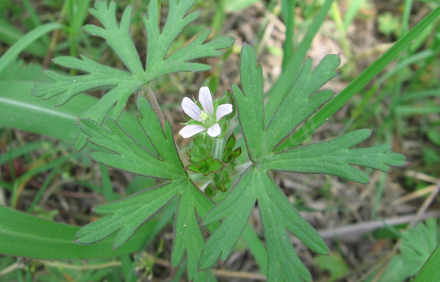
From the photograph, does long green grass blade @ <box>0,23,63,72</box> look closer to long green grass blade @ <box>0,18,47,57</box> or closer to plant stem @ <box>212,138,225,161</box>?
long green grass blade @ <box>0,18,47,57</box>

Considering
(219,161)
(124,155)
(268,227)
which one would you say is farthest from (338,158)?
(124,155)

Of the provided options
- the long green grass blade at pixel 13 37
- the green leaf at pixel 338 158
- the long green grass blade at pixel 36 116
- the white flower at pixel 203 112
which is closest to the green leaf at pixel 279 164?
the green leaf at pixel 338 158

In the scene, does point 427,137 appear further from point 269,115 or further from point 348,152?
point 348,152

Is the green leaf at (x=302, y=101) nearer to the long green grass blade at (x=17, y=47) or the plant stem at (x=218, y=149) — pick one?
the plant stem at (x=218, y=149)

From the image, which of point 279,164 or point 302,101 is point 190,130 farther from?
point 302,101

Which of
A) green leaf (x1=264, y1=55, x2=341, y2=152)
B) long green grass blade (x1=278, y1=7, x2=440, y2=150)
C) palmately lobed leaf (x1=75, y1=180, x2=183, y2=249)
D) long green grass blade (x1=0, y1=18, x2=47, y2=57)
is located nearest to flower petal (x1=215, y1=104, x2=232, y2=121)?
green leaf (x1=264, y1=55, x2=341, y2=152)

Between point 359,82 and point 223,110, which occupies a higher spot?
point 223,110
